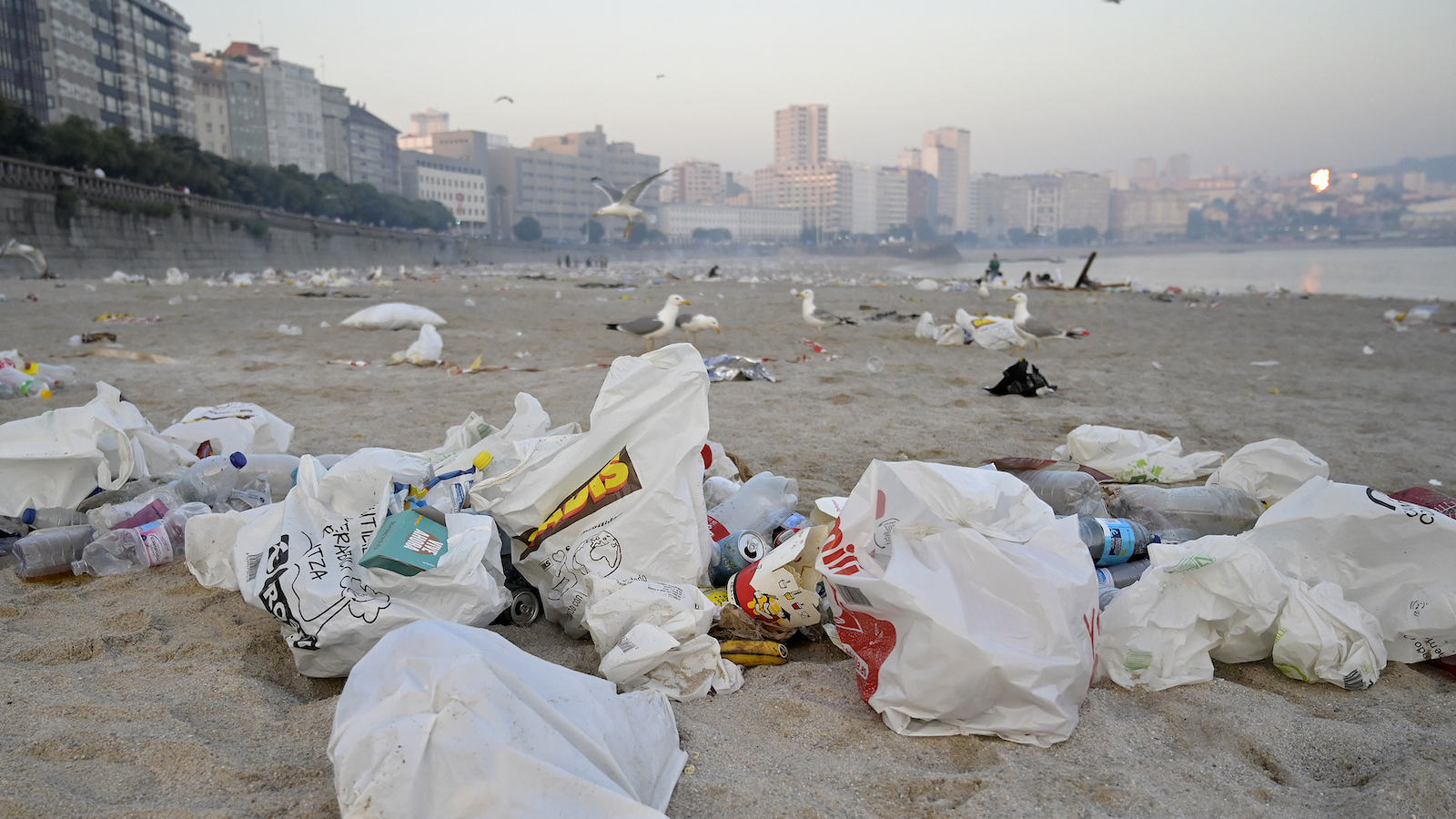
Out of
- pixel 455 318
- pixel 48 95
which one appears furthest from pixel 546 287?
pixel 48 95

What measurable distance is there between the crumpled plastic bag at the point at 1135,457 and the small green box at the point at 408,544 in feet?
9.41

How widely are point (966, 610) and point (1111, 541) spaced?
976 millimetres

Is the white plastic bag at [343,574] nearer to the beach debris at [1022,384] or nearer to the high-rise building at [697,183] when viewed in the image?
the beach debris at [1022,384]

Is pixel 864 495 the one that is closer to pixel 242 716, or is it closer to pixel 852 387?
pixel 242 716

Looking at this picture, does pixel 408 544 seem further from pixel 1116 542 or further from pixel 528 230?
pixel 528 230

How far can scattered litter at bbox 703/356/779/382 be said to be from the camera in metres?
6.25

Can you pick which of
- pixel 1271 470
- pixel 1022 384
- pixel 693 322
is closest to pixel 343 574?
pixel 1271 470

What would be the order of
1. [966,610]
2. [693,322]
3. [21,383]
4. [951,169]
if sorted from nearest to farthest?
1. [966,610]
2. [21,383]
3. [693,322]
4. [951,169]

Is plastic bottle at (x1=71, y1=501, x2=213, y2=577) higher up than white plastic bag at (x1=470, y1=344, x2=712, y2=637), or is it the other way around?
white plastic bag at (x1=470, y1=344, x2=712, y2=637)

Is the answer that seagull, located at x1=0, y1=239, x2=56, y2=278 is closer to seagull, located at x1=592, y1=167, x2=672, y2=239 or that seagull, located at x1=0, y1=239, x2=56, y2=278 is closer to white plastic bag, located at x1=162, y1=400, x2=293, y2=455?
seagull, located at x1=592, y1=167, x2=672, y2=239

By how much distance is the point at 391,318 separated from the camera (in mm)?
9586

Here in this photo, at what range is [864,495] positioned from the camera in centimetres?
198

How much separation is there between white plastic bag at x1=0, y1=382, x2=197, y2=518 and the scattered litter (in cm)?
→ 382

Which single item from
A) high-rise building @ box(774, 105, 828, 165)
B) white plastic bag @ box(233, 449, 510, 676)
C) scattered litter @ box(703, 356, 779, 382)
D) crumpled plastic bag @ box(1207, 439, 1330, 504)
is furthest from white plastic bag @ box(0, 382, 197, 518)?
high-rise building @ box(774, 105, 828, 165)
